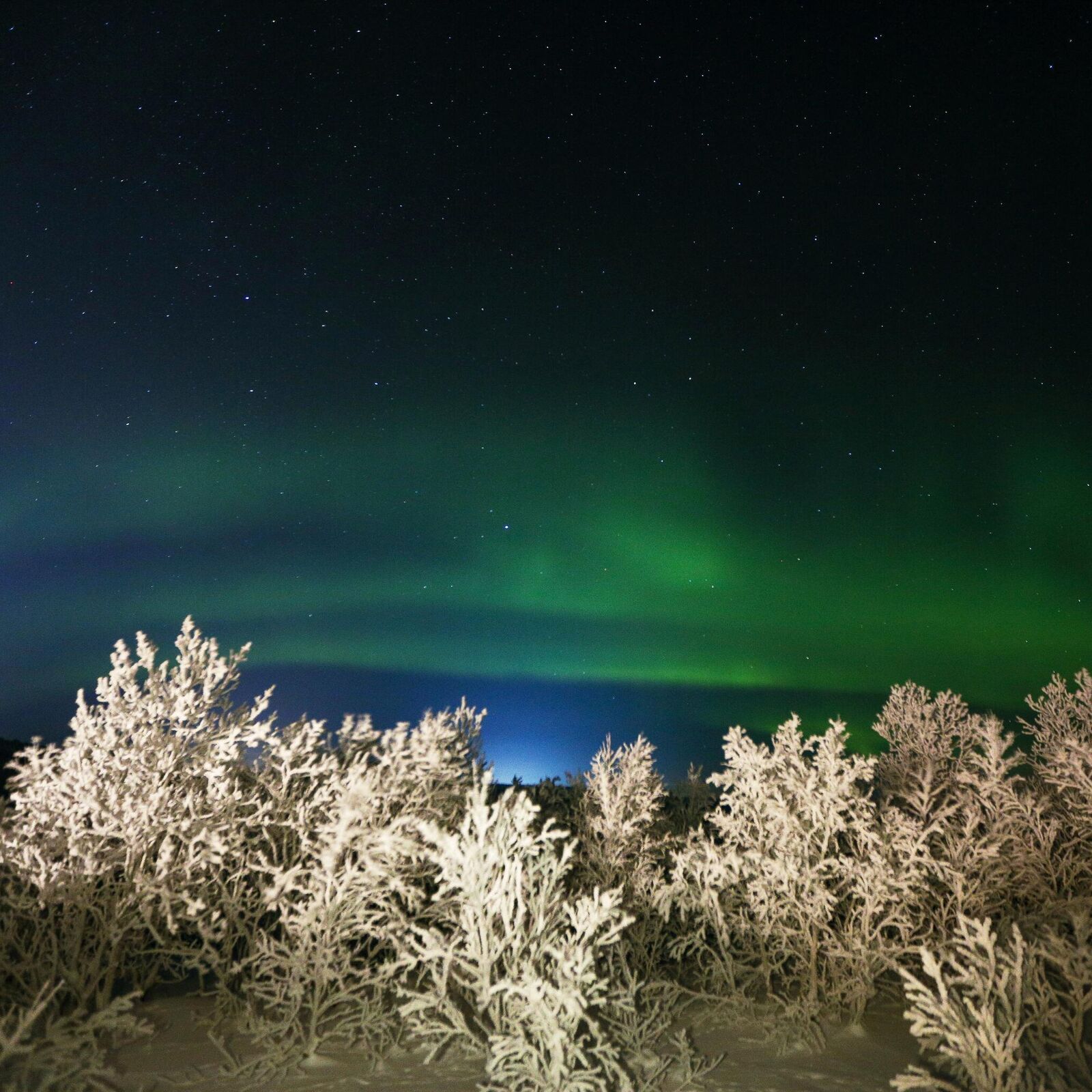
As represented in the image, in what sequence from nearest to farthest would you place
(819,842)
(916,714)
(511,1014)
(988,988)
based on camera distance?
(988,988)
(511,1014)
(819,842)
(916,714)

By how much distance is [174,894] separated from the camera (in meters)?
6.06

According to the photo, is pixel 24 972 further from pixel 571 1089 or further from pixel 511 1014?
pixel 571 1089

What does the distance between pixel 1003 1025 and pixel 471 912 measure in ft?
12.1

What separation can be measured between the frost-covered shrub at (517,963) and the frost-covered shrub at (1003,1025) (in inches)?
73.9

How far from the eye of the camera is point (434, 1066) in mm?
5352

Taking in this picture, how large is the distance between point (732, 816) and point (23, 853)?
252 inches

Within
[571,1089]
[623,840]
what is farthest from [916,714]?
[571,1089]

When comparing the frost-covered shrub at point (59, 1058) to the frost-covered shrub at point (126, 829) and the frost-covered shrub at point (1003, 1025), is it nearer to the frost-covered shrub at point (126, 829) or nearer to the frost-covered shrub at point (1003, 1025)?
the frost-covered shrub at point (126, 829)

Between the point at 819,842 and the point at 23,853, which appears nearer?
the point at 23,853

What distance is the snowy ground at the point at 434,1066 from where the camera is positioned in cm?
497

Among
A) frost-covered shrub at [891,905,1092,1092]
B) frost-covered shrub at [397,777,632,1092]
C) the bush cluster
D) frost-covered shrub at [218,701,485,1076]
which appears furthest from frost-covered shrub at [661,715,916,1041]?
frost-covered shrub at [218,701,485,1076]

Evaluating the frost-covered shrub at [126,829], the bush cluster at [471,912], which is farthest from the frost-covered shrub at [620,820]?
the frost-covered shrub at [126,829]

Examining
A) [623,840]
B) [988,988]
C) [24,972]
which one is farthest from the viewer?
[623,840]

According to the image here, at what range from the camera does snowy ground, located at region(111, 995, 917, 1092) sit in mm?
4973
